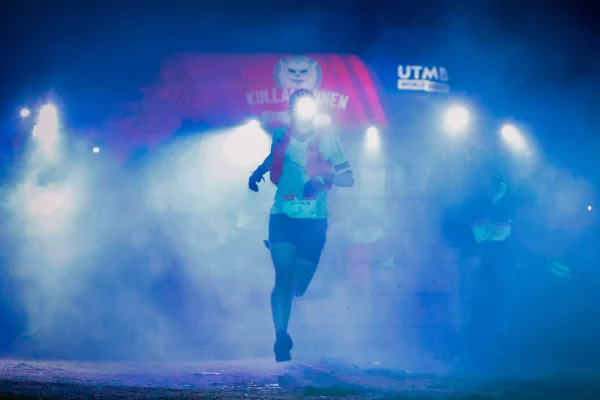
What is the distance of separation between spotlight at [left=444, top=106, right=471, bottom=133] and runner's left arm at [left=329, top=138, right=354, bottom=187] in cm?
291

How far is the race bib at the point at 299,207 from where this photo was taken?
697 cm

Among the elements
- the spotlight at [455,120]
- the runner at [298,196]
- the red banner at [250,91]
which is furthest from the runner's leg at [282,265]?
the spotlight at [455,120]

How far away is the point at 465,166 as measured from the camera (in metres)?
9.00

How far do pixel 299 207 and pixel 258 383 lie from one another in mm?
2433

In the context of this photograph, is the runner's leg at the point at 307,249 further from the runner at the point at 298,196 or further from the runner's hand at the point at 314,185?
the runner's hand at the point at 314,185

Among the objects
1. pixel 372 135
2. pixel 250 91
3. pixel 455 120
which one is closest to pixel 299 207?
pixel 372 135

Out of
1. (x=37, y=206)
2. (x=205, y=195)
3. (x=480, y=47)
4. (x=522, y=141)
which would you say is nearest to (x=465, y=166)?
(x=522, y=141)

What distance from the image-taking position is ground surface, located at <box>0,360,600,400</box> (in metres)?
4.79

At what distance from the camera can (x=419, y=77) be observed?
9219mm

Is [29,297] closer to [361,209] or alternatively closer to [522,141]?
[361,209]

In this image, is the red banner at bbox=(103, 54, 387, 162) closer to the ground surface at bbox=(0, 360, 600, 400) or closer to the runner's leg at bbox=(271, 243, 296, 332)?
the runner's leg at bbox=(271, 243, 296, 332)

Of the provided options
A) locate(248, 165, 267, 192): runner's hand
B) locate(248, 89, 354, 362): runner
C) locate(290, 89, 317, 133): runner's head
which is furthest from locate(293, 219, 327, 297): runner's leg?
locate(290, 89, 317, 133): runner's head

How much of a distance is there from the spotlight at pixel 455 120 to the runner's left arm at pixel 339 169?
9.55 ft

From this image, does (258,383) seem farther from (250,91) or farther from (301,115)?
(250,91)
